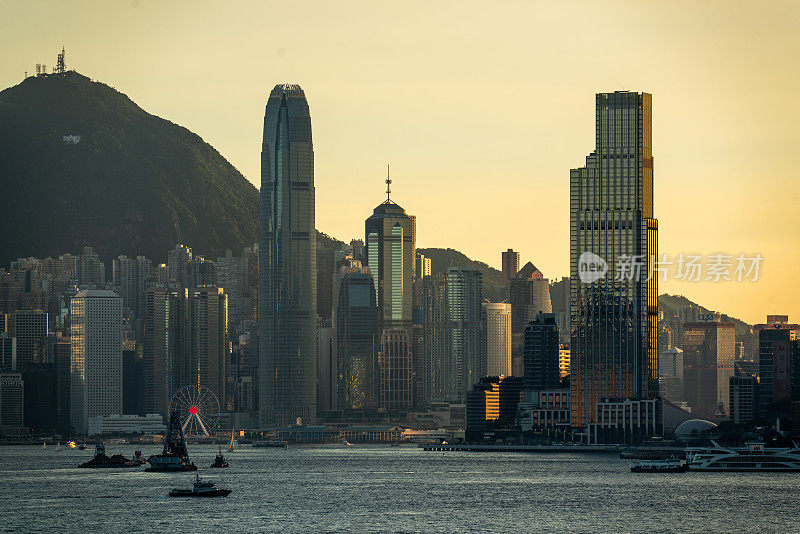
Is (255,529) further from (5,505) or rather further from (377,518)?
(5,505)

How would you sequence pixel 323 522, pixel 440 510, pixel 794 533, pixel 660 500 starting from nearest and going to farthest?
pixel 794 533 < pixel 323 522 < pixel 440 510 < pixel 660 500

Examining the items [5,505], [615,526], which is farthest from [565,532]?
[5,505]

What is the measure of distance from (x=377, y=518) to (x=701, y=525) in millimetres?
34055

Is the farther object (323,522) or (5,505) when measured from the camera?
(5,505)

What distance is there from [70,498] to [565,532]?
72946mm

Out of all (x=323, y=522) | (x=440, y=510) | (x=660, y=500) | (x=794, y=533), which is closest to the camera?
(x=794, y=533)

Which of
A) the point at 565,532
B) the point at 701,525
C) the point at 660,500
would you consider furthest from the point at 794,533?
the point at 660,500

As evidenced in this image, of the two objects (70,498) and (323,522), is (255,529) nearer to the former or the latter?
(323,522)

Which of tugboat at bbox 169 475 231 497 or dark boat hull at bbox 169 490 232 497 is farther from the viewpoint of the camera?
tugboat at bbox 169 475 231 497

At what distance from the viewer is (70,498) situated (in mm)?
197875

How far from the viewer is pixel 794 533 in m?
152

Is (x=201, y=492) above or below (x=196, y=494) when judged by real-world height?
above

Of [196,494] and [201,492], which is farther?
[201,492]

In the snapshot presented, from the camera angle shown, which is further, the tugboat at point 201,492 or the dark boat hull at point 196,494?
the tugboat at point 201,492
